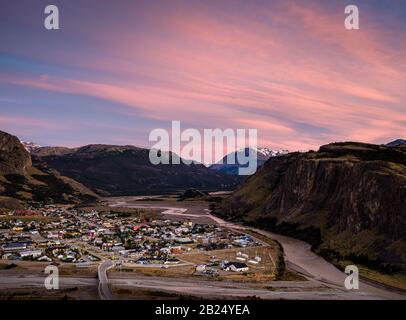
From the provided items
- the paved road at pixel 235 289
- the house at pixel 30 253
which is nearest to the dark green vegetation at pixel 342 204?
the paved road at pixel 235 289

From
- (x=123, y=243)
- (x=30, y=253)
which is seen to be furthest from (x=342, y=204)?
(x=30, y=253)

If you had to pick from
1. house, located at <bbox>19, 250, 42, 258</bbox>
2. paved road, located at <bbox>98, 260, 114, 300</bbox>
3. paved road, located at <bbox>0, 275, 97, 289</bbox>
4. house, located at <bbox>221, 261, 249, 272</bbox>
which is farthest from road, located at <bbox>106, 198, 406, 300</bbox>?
house, located at <bbox>19, 250, 42, 258</bbox>

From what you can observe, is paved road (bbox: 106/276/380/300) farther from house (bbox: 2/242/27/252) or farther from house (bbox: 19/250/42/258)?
house (bbox: 2/242/27/252)

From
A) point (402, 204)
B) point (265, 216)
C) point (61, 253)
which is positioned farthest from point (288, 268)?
point (265, 216)

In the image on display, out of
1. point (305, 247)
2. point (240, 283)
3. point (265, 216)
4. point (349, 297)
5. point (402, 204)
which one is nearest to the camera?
point (349, 297)

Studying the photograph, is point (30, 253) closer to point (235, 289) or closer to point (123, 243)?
point (123, 243)

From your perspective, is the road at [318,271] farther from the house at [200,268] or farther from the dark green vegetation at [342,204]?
the house at [200,268]
